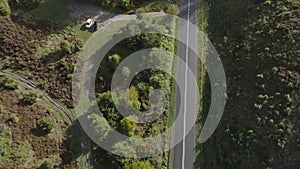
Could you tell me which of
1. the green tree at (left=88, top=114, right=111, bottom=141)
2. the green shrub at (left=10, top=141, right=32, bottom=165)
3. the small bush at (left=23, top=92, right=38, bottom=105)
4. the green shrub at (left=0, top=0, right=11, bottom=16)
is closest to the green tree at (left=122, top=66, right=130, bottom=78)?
the green tree at (left=88, top=114, right=111, bottom=141)

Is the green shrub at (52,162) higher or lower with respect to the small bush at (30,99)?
lower

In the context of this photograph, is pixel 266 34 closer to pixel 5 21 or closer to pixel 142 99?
pixel 142 99

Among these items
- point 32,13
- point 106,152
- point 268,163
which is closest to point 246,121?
point 268,163

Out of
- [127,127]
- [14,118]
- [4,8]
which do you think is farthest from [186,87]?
[4,8]

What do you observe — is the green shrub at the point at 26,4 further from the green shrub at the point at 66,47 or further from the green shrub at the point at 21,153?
the green shrub at the point at 21,153

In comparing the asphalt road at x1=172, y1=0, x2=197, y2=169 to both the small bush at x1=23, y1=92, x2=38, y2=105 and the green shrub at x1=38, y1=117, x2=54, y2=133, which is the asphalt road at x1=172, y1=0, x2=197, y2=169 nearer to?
the green shrub at x1=38, y1=117, x2=54, y2=133

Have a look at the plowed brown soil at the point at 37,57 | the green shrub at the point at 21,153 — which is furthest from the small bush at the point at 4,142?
the plowed brown soil at the point at 37,57

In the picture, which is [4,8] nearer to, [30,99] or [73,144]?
[30,99]
